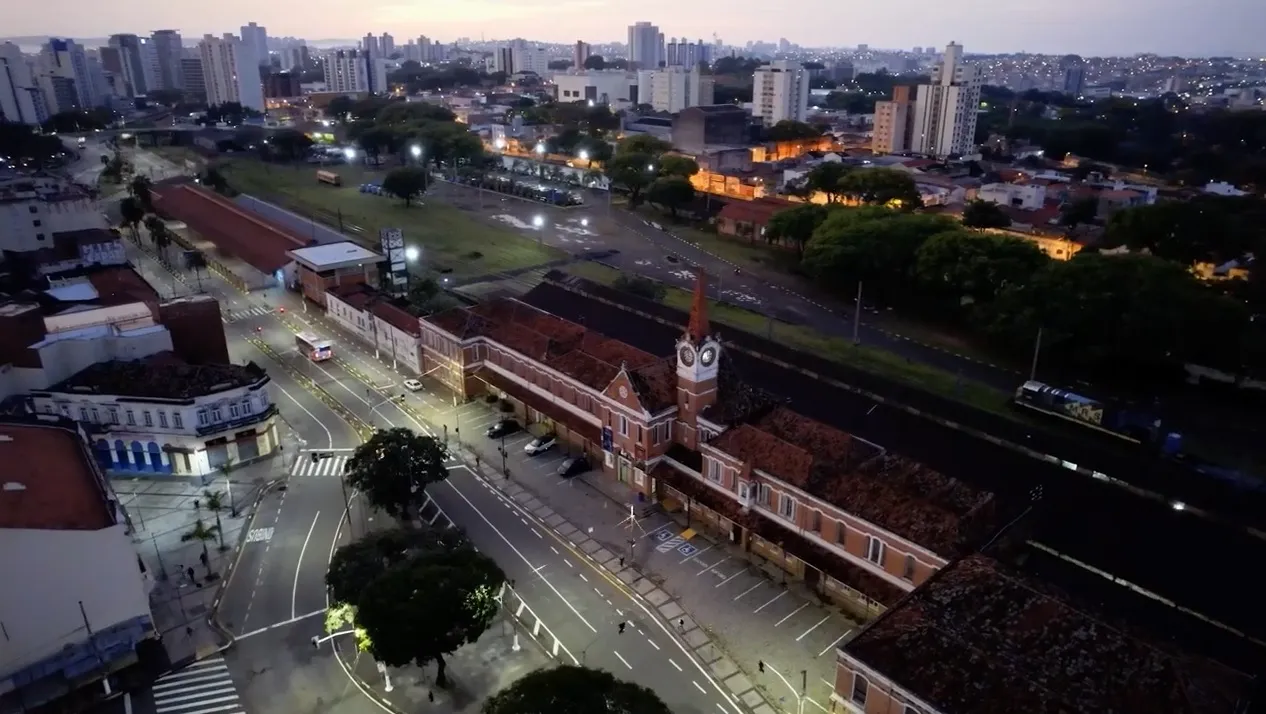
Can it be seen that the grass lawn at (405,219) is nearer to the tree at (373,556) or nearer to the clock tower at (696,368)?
the clock tower at (696,368)

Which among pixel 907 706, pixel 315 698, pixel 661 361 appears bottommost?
pixel 315 698

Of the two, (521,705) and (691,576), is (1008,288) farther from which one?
(521,705)

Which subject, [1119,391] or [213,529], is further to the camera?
[1119,391]

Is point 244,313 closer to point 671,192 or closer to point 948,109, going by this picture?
point 671,192

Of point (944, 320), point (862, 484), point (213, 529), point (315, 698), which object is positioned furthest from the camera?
point (944, 320)

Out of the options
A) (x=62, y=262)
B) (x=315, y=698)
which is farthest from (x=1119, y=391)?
(x=62, y=262)

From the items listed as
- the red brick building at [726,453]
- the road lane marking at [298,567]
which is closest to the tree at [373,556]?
the road lane marking at [298,567]

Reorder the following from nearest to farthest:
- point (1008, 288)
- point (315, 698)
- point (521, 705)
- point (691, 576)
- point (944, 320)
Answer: point (521, 705), point (315, 698), point (691, 576), point (1008, 288), point (944, 320)
